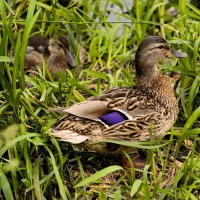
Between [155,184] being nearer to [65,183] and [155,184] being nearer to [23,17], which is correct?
[65,183]

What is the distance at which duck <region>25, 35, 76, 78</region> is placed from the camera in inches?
234

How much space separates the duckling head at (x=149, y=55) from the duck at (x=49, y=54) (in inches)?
38.0

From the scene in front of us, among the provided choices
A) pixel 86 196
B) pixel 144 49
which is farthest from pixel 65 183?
pixel 144 49

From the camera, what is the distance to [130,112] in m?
4.83

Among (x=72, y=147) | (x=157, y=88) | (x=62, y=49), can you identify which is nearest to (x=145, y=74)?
(x=157, y=88)

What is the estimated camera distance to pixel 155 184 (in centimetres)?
473

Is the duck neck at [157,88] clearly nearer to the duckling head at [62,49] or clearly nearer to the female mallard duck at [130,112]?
the female mallard duck at [130,112]

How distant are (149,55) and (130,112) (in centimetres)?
44

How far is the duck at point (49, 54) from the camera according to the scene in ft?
19.5

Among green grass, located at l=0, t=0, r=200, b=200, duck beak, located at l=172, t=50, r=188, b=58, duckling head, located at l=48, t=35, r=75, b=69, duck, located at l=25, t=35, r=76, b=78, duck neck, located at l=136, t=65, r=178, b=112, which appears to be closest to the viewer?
green grass, located at l=0, t=0, r=200, b=200

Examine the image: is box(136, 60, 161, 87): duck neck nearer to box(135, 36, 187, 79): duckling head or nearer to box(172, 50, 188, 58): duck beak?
box(135, 36, 187, 79): duckling head

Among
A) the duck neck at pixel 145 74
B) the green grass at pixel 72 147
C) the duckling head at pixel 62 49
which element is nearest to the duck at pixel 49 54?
the duckling head at pixel 62 49

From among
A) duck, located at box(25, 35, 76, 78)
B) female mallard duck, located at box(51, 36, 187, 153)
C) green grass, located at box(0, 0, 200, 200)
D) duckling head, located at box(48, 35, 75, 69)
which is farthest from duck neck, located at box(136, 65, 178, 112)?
duckling head, located at box(48, 35, 75, 69)

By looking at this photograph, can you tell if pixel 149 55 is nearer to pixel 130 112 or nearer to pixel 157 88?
pixel 157 88
